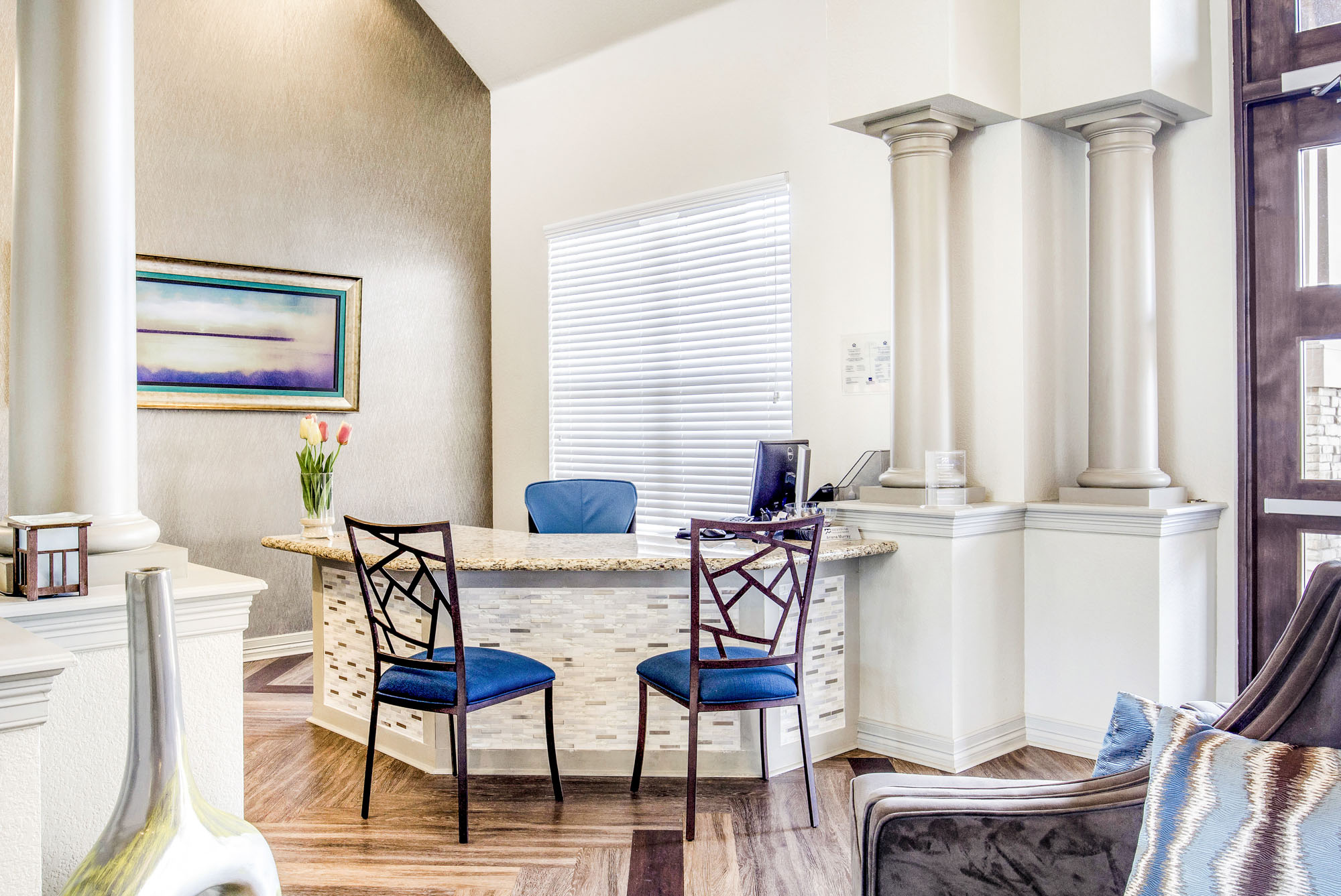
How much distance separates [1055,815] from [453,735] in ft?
7.81

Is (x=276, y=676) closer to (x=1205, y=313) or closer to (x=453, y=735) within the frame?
(x=453, y=735)

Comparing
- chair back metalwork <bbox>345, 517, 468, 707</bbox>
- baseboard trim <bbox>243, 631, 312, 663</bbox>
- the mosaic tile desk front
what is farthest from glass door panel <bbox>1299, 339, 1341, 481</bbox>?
baseboard trim <bbox>243, 631, 312, 663</bbox>

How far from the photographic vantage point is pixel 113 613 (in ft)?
5.85

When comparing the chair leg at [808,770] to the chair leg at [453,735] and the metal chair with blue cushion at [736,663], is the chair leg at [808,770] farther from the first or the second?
the chair leg at [453,735]

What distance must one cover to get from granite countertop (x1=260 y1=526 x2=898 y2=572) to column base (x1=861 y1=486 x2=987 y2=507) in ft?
0.60

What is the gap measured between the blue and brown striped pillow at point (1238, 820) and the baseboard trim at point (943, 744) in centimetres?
231

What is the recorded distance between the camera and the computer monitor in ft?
12.1

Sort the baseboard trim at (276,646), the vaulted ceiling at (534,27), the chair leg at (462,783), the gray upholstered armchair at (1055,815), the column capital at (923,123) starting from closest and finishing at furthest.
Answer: the gray upholstered armchair at (1055,815) < the chair leg at (462,783) < the column capital at (923,123) < the baseboard trim at (276,646) < the vaulted ceiling at (534,27)

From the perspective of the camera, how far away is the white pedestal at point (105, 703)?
67.1 inches

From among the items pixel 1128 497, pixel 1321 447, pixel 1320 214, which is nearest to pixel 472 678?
pixel 1128 497

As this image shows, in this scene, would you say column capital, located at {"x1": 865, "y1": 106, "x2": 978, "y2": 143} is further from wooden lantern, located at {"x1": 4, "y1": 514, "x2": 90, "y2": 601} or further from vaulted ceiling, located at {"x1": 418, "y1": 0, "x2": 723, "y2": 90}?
wooden lantern, located at {"x1": 4, "y1": 514, "x2": 90, "y2": 601}

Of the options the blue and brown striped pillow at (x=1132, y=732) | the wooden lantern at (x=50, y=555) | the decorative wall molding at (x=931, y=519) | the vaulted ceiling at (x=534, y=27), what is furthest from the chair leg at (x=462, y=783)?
the vaulted ceiling at (x=534, y=27)

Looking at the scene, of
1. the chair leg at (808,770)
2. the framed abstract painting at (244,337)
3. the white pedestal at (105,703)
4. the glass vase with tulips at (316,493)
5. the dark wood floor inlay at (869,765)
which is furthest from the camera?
the framed abstract painting at (244,337)

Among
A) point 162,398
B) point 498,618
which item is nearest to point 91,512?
point 498,618
